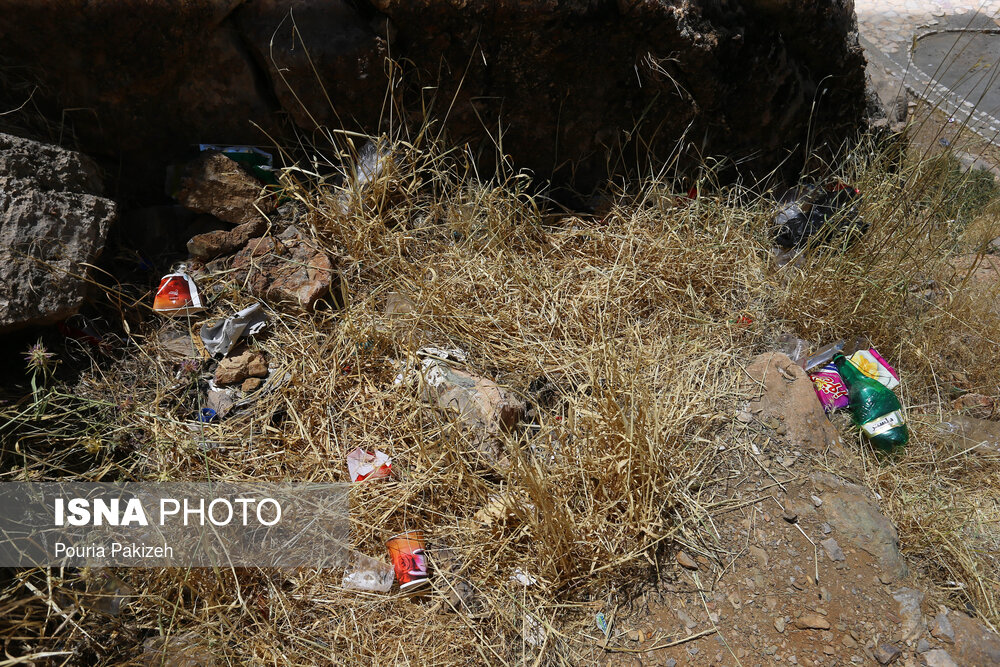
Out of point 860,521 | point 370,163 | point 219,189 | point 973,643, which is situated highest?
point 370,163

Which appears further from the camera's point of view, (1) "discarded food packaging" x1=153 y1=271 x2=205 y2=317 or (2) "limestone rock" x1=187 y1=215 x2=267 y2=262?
(2) "limestone rock" x1=187 y1=215 x2=267 y2=262

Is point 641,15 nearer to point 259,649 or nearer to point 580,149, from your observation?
point 580,149

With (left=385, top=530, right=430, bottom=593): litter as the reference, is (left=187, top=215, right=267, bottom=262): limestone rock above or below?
above

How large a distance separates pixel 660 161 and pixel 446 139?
97 cm

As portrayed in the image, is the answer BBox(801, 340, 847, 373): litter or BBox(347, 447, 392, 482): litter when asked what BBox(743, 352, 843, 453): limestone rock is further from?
BBox(347, 447, 392, 482): litter

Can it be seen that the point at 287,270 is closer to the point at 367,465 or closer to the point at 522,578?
the point at 367,465

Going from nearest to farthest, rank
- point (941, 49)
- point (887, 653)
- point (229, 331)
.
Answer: point (887, 653), point (229, 331), point (941, 49)

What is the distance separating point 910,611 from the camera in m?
1.73

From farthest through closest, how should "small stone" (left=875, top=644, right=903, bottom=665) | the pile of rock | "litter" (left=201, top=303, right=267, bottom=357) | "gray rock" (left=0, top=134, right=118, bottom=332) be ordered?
the pile of rock → "litter" (left=201, top=303, right=267, bottom=357) → "gray rock" (left=0, top=134, right=118, bottom=332) → "small stone" (left=875, top=644, right=903, bottom=665)

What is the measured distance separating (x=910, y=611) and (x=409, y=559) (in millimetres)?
1383

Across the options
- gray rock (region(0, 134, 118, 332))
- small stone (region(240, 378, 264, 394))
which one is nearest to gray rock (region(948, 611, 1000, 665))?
small stone (region(240, 378, 264, 394))

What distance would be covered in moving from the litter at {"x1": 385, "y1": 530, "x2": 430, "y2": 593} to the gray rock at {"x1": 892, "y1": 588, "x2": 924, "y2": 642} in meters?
1.30

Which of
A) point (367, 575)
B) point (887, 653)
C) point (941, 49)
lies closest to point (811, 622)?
point (887, 653)

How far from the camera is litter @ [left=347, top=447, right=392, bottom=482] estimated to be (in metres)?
2.00
